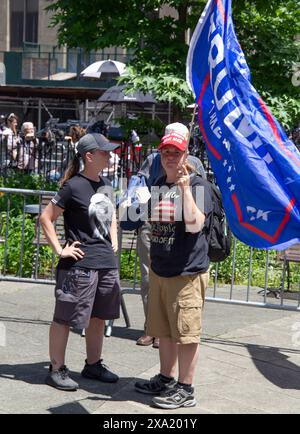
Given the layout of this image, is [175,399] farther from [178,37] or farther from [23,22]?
[23,22]

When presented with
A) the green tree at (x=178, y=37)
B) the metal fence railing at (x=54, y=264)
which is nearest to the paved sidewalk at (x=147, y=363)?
the metal fence railing at (x=54, y=264)

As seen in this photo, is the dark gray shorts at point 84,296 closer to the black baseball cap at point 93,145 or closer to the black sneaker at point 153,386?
Answer: the black sneaker at point 153,386

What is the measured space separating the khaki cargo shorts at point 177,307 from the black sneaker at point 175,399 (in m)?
0.36

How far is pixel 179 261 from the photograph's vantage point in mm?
5430

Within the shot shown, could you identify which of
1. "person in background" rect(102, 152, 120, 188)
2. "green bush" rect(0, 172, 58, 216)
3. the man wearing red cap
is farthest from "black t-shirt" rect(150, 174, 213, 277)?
"person in background" rect(102, 152, 120, 188)

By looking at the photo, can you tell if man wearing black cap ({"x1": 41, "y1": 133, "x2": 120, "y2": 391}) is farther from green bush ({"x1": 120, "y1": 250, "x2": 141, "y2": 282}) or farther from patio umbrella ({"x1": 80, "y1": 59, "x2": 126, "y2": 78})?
patio umbrella ({"x1": 80, "y1": 59, "x2": 126, "y2": 78})

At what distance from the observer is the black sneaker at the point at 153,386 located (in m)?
5.69

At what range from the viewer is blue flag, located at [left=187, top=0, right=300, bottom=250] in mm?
5992

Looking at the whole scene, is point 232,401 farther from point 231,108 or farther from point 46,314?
point 46,314

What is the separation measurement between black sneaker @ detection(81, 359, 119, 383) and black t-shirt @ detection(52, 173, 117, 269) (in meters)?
0.75

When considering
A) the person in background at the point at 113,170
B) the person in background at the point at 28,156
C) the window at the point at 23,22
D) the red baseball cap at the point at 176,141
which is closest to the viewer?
the red baseball cap at the point at 176,141

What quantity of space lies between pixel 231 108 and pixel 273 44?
5381 mm

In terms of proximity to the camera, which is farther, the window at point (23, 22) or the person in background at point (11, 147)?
the window at point (23, 22)

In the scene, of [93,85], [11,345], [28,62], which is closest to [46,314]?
[11,345]
